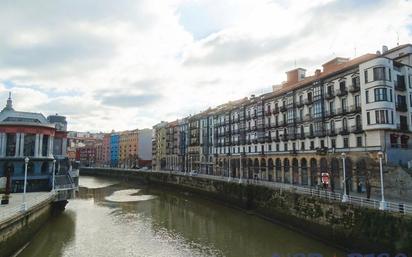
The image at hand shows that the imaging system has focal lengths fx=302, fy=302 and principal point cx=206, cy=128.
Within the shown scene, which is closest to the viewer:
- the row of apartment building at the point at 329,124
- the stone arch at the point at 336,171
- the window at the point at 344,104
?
the row of apartment building at the point at 329,124

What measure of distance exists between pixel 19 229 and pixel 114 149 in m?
163

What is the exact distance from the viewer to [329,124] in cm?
5134

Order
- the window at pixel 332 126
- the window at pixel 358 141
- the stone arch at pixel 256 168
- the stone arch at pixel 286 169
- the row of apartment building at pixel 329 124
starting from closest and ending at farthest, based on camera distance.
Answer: the row of apartment building at pixel 329 124 → the window at pixel 358 141 → the window at pixel 332 126 → the stone arch at pixel 286 169 → the stone arch at pixel 256 168

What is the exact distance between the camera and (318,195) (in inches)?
1369

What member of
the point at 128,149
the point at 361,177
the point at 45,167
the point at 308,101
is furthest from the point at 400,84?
the point at 128,149

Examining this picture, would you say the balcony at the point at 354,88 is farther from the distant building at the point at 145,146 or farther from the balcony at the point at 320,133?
the distant building at the point at 145,146

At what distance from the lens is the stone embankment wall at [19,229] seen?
2320cm

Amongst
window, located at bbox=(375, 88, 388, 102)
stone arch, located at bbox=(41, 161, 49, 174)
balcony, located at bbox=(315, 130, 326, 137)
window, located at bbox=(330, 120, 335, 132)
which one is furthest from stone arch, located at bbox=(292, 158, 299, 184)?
stone arch, located at bbox=(41, 161, 49, 174)

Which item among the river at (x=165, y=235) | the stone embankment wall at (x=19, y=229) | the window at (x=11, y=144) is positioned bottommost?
the river at (x=165, y=235)

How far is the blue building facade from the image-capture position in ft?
595

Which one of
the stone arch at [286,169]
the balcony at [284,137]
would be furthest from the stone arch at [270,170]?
the balcony at [284,137]

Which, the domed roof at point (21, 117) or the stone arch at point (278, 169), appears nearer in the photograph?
the domed roof at point (21, 117)

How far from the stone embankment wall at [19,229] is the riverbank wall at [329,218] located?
28296 mm

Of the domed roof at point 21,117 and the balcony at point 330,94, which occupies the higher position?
the balcony at point 330,94
